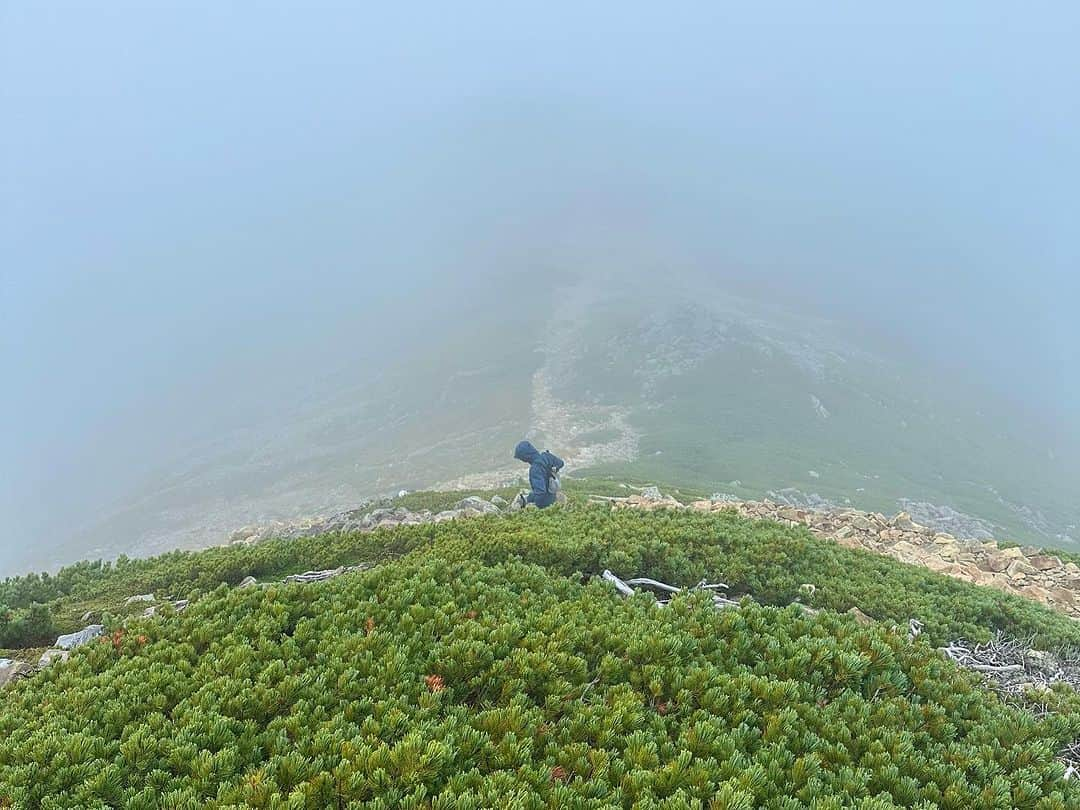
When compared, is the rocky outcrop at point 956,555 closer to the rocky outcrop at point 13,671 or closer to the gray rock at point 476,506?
the gray rock at point 476,506

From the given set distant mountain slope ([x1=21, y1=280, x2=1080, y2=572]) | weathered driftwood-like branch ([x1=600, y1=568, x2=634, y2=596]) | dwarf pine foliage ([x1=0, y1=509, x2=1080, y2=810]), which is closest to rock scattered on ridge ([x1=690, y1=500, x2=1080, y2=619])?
weathered driftwood-like branch ([x1=600, y1=568, x2=634, y2=596])

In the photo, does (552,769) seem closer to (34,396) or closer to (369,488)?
(369,488)

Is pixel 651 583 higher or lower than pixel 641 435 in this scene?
higher

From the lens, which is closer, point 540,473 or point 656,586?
point 656,586

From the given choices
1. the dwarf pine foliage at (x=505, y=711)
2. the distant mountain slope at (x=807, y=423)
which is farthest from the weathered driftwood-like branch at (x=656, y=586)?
the distant mountain slope at (x=807, y=423)


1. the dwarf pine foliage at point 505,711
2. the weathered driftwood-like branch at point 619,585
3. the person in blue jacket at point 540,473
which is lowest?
the person in blue jacket at point 540,473

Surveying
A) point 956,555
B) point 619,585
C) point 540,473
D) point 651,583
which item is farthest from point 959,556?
point 619,585

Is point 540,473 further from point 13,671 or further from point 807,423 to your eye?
point 807,423

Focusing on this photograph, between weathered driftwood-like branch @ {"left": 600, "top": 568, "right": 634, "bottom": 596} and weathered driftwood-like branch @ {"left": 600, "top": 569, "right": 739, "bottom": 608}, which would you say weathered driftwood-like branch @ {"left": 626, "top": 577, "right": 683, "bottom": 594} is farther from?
weathered driftwood-like branch @ {"left": 600, "top": 568, "right": 634, "bottom": 596}
